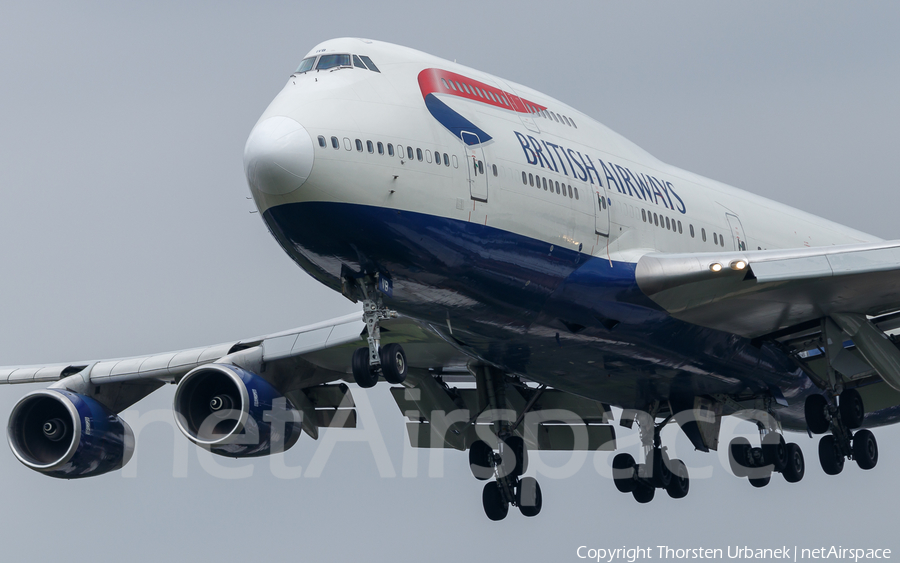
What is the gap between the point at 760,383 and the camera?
1002 inches

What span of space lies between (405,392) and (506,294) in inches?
306

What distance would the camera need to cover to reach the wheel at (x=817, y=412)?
2450 cm

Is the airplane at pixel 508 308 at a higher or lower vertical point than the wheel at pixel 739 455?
higher

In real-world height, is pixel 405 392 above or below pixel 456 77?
below

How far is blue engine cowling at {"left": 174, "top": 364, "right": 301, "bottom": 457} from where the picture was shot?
79.6 feet

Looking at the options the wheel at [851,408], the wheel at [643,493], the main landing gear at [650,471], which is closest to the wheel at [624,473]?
the main landing gear at [650,471]

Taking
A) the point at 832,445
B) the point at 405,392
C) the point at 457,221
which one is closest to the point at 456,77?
the point at 457,221

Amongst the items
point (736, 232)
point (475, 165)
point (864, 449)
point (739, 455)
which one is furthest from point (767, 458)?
point (475, 165)

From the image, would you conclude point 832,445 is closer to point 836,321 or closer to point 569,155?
point 836,321

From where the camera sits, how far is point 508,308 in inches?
793

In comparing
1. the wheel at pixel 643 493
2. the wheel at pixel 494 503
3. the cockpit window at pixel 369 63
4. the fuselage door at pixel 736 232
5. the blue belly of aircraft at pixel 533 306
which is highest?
the cockpit window at pixel 369 63

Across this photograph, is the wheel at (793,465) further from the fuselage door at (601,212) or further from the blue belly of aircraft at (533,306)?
the fuselage door at (601,212)

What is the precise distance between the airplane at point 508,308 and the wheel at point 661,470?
63 millimetres

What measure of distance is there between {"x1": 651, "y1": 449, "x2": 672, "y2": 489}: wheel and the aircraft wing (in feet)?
18.7
